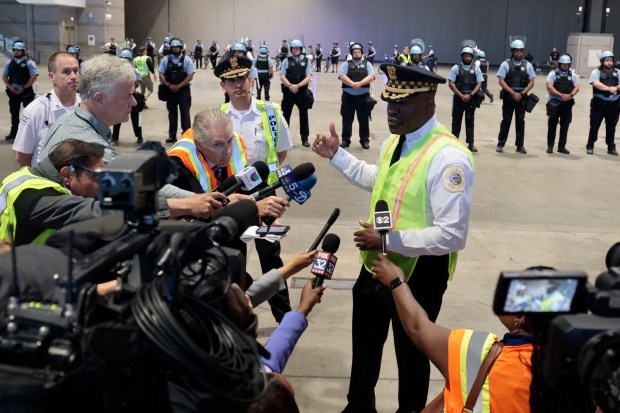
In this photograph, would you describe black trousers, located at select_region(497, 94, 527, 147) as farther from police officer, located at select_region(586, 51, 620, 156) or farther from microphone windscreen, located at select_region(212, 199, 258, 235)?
microphone windscreen, located at select_region(212, 199, 258, 235)

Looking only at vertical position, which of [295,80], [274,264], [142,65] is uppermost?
[142,65]

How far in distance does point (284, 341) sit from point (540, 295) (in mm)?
1143

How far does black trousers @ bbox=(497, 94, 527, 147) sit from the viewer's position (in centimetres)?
1480

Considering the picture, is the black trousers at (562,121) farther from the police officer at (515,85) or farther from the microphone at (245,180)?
the microphone at (245,180)

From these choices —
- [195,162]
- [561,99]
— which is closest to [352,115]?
[561,99]

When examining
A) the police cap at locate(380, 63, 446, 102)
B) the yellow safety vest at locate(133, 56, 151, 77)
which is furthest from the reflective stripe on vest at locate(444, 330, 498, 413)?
the yellow safety vest at locate(133, 56, 151, 77)

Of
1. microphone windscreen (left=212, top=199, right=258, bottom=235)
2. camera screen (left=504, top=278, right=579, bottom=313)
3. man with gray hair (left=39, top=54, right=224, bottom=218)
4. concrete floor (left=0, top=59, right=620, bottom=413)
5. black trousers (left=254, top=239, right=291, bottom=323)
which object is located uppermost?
man with gray hair (left=39, top=54, right=224, bottom=218)

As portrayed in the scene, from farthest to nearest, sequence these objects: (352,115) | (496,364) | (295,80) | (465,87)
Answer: (295,80), (465,87), (352,115), (496,364)

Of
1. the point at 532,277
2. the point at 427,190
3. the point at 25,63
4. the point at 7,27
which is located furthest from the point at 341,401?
the point at 7,27

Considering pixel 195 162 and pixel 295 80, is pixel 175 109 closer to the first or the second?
pixel 295 80

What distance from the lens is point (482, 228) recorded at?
8844 mm

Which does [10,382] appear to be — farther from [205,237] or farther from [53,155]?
[53,155]

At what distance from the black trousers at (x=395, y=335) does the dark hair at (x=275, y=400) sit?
185 cm

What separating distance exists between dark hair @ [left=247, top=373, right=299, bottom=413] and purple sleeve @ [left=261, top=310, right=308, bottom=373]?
1.37 feet
